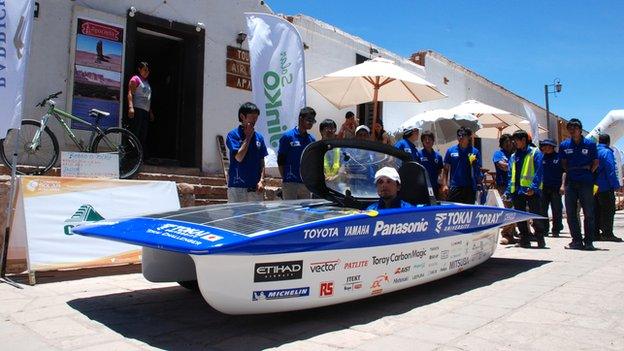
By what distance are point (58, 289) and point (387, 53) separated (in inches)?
405

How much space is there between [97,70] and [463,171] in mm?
5356

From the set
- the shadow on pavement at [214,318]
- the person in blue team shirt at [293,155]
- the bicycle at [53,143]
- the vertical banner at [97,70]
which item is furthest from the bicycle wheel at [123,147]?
the shadow on pavement at [214,318]

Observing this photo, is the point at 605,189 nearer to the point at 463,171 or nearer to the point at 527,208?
the point at 527,208

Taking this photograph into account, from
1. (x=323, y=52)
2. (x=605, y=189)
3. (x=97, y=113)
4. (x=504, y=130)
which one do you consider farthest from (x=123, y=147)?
(x=504, y=130)

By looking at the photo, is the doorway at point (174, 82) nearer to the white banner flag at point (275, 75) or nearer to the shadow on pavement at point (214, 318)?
the white banner flag at point (275, 75)

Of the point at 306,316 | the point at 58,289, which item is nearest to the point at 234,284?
the point at 306,316

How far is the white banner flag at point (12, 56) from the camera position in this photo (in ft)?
14.3

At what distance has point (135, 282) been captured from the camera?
→ 15.5 ft

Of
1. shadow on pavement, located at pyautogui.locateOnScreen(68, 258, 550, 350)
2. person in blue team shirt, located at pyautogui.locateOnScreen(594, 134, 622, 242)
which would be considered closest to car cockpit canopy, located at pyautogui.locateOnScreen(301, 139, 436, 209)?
shadow on pavement, located at pyautogui.locateOnScreen(68, 258, 550, 350)

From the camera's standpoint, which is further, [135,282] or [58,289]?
[135,282]

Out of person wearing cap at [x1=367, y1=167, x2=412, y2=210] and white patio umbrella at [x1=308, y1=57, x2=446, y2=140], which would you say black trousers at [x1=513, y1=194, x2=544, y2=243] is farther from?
person wearing cap at [x1=367, y1=167, x2=412, y2=210]

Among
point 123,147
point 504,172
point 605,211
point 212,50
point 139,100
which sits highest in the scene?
point 212,50

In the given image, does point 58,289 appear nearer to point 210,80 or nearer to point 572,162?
point 210,80

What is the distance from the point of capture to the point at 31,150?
246 inches
